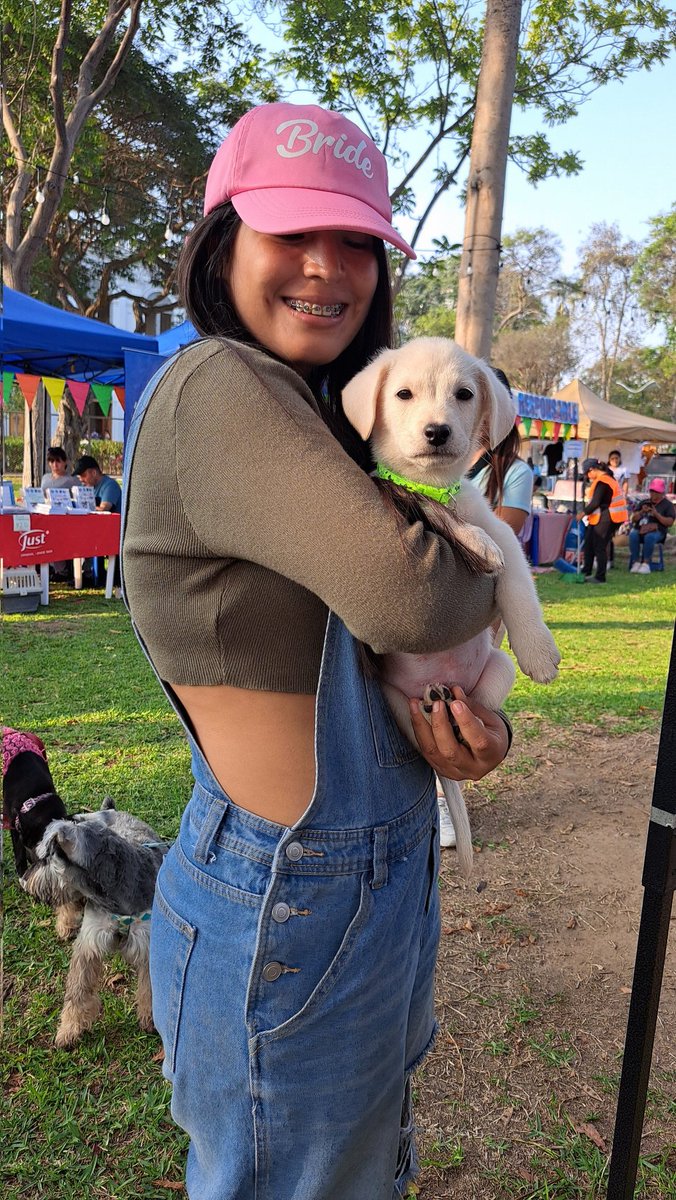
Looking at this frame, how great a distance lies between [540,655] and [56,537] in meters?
8.30

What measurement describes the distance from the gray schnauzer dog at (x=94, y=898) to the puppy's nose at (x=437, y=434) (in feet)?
7.18

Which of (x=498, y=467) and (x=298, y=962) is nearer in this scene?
(x=298, y=962)

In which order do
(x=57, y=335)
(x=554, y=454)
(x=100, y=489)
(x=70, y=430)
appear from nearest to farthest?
1. (x=57, y=335)
2. (x=100, y=489)
3. (x=554, y=454)
4. (x=70, y=430)

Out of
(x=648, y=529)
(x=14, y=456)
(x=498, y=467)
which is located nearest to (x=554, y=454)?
(x=648, y=529)

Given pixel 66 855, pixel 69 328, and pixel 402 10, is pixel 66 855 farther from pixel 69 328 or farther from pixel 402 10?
pixel 402 10

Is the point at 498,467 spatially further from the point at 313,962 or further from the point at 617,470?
the point at 617,470

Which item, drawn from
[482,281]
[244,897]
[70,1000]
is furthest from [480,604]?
[482,281]

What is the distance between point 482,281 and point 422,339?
8.44 feet

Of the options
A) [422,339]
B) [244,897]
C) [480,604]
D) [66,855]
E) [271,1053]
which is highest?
[422,339]

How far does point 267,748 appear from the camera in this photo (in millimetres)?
1162

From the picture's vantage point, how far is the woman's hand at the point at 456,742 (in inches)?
50.7

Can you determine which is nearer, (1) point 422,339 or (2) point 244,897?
(2) point 244,897

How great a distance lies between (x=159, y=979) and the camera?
129 centimetres

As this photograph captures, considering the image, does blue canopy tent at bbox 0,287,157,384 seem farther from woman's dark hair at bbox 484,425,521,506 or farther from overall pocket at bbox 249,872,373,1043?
overall pocket at bbox 249,872,373,1043
